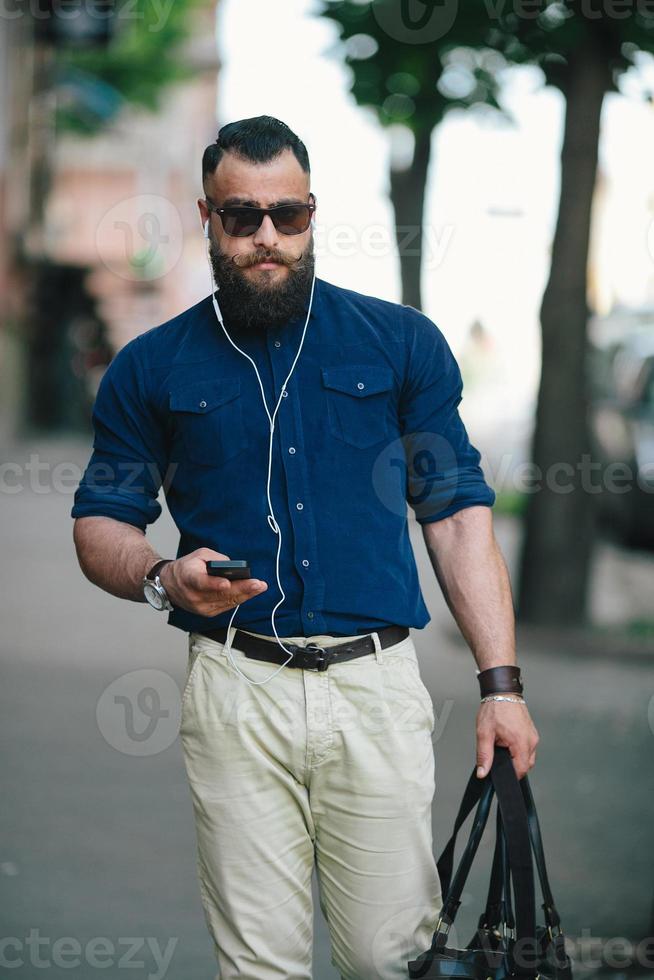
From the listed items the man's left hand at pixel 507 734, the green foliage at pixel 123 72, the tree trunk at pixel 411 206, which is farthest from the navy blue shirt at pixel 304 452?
the green foliage at pixel 123 72

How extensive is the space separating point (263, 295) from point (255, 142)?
30cm

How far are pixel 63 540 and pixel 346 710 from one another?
1055 centimetres

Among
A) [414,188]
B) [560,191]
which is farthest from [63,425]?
[560,191]

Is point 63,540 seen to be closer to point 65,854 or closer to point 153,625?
point 153,625

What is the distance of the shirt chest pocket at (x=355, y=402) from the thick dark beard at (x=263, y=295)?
0.47ft

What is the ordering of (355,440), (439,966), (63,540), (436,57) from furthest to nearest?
(63,540) → (436,57) → (355,440) → (439,966)

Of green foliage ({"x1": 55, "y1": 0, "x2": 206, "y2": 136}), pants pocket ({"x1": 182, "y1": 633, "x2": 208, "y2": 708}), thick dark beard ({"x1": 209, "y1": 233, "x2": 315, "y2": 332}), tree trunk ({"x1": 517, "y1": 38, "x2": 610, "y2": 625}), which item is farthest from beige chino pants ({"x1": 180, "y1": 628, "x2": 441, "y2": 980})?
green foliage ({"x1": 55, "y1": 0, "x2": 206, "y2": 136})

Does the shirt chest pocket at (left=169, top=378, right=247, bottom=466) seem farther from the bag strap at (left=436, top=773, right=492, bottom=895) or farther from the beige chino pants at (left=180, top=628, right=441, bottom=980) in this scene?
the bag strap at (left=436, top=773, right=492, bottom=895)

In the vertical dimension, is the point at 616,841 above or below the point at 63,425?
below

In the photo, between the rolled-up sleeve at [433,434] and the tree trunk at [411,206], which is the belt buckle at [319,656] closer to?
the rolled-up sleeve at [433,434]

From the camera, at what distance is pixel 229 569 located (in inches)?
98.3

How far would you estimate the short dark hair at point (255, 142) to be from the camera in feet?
9.35

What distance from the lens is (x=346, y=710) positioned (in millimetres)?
2836

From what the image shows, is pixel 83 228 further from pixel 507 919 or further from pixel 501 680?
pixel 507 919
